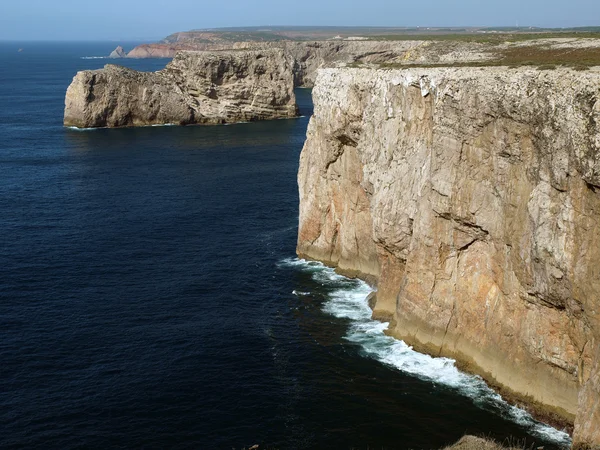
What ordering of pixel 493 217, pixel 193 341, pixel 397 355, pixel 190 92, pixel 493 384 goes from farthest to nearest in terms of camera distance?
1. pixel 190 92
2. pixel 193 341
3. pixel 397 355
4. pixel 493 384
5. pixel 493 217

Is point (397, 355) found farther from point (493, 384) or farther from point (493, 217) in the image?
point (493, 217)

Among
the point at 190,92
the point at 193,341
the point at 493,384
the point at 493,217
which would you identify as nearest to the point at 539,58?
the point at 493,217

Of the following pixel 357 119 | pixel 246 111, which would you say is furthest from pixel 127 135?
pixel 357 119

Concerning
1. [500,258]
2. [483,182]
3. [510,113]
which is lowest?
[500,258]

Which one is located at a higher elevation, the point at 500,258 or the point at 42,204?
the point at 500,258

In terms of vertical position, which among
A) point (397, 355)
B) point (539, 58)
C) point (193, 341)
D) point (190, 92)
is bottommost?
point (397, 355)

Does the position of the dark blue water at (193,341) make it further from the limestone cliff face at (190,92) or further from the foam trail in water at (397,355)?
the limestone cliff face at (190,92)

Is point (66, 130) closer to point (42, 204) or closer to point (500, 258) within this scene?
point (42, 204)
